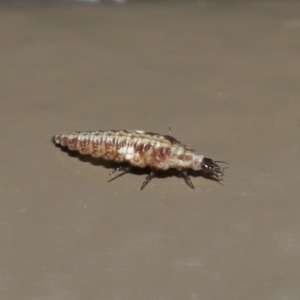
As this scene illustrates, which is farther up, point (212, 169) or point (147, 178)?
point (212, 169)

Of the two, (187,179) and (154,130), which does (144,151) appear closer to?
(187,179)

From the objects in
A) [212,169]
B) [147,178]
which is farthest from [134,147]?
[212,169]

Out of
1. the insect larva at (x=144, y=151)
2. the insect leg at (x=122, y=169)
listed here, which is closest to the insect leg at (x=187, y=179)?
the insect larva at (x=144, y=151)

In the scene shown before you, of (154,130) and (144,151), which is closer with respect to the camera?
(144,151)

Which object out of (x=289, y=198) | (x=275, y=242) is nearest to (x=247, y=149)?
(x=289, y=198)

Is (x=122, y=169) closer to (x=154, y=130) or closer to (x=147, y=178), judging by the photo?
(x=147, y=178)

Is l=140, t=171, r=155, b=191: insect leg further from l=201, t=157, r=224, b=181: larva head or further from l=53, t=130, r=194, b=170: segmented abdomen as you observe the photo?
l=201, t=157, r=224, b=181: larva head

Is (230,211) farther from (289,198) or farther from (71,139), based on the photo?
(71,139)
